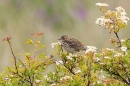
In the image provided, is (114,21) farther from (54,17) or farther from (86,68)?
(54,17)

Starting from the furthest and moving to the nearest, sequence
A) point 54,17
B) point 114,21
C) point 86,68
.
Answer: point 54,17 < point 114,21 < point 86,68

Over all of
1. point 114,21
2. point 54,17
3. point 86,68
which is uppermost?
point 54,17

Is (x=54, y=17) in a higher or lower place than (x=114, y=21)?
higher

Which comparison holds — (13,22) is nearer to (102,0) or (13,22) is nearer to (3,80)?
(102,0)

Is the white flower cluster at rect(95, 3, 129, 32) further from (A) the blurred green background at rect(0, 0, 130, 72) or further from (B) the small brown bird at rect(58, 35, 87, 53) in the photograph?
(A) the blurred green background at rect(0, 0, 130, 72)

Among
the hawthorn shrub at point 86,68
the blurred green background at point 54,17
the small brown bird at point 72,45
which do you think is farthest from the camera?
the blurred green background at point 54,17

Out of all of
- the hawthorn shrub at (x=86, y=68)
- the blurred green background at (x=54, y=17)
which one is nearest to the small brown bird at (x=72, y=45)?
the hawthorn shrub at (x=86, y=68)

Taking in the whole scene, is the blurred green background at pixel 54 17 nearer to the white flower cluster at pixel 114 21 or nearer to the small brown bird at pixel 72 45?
the small brown bird at pixel 72 45

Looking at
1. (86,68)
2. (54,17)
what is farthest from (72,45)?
(54,17)

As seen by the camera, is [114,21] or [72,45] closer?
[114,21]

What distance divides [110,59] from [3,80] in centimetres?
74

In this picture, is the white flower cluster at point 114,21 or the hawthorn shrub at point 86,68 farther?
the white flower cluster at point 114,21

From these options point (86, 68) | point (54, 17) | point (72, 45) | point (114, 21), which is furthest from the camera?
point (54, 17)

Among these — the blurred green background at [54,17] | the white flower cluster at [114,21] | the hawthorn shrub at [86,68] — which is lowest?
the hawthorn shrub at [86,68]
